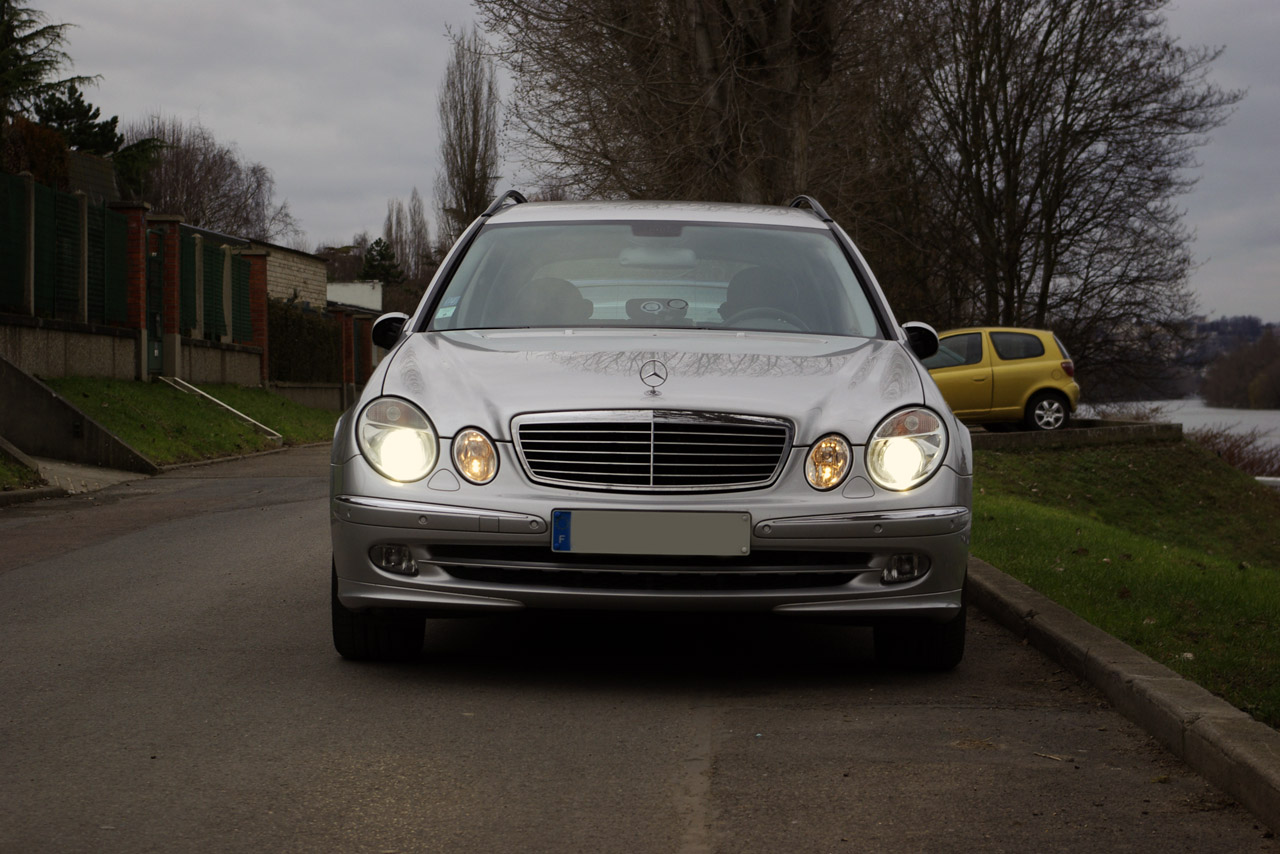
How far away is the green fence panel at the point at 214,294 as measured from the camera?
2708cm

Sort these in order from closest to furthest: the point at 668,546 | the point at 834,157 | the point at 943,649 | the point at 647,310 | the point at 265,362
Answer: the point at 668,546, the point at 943,649, the point at 647,310, the point at 834,157, the point at 265,362

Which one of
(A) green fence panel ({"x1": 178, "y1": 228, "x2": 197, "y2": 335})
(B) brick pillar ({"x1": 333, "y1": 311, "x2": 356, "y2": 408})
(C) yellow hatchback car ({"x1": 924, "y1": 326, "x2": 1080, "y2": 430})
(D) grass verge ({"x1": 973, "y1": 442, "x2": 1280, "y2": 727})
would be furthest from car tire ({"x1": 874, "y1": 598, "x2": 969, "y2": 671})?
(B) brick pillar ({"x1": 333, "y1": 311, "x2": 356, "y2": 408})

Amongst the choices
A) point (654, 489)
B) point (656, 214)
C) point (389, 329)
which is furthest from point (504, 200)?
point (654, 489)

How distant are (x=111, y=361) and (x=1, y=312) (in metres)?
3.67

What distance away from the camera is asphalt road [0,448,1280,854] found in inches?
136

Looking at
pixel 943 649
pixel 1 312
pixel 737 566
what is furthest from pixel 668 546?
pixel 1 312

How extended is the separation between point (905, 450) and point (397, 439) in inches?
65.5

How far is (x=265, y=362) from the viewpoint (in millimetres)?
30750

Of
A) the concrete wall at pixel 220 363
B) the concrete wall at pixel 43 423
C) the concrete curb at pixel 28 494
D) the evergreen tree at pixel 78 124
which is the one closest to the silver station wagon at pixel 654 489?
the concrete curb at pixel 28 494

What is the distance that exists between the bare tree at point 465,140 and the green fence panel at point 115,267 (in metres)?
37.2

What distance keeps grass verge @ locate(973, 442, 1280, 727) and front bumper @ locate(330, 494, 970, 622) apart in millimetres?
1173

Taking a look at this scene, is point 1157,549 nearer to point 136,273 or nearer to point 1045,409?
point 1045,409

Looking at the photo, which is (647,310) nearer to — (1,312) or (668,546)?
(668,546)

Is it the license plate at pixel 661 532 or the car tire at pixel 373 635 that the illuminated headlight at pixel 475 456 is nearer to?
the license plate at pixel 661 532
